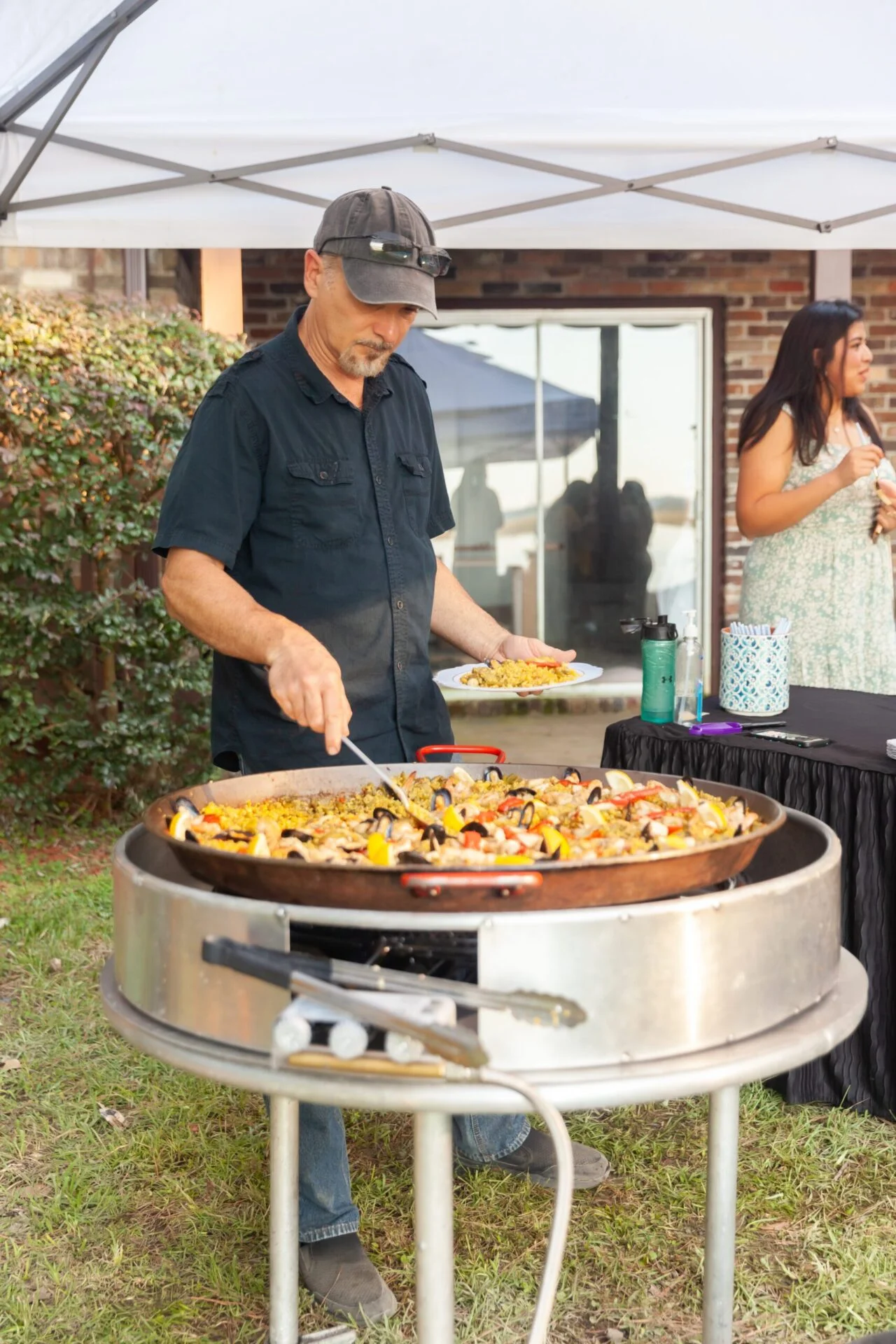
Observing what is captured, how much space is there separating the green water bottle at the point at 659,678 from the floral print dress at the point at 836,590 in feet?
3.25

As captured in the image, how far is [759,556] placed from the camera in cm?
409

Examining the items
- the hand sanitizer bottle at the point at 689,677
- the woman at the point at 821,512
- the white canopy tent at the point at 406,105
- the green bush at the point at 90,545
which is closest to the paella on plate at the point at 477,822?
the hand sanitizer bottle at the point at 689,677

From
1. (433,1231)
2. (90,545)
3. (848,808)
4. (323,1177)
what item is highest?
(90,545)

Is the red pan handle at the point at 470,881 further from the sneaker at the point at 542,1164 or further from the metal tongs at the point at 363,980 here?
the sneaker at the point at 542,1164

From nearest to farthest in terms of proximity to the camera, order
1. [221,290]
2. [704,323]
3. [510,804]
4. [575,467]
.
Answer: [510,804] < [221,290] < [704,323] < [575,467]

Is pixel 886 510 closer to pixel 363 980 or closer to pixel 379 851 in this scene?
pixel 379 851

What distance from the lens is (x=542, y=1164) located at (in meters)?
2.85

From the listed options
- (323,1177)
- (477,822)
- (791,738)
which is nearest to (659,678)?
(791,738)

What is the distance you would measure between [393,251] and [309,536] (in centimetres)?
58

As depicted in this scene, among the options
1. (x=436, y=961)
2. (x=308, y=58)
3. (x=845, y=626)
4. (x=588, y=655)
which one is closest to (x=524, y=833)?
(x=436, y=961)

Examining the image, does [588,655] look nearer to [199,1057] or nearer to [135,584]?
[135,584]

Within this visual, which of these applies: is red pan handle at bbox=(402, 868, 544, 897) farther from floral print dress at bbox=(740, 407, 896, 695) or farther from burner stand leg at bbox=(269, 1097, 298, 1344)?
floral print dress at bbox=(740, 407, 896, 695)

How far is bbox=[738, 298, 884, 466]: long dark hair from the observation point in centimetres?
391

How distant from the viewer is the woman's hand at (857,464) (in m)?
3.69
